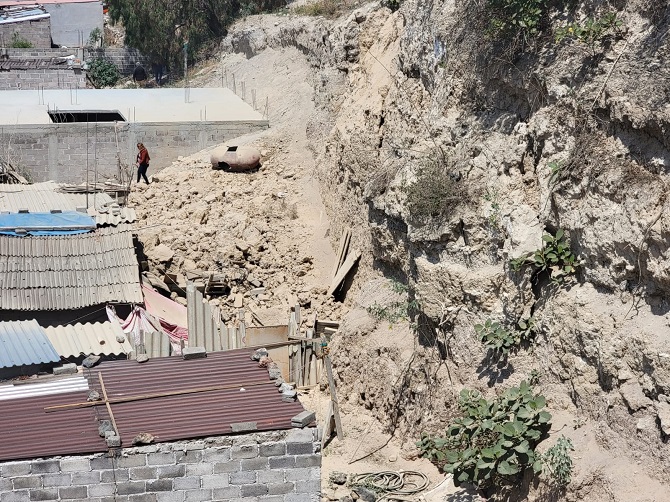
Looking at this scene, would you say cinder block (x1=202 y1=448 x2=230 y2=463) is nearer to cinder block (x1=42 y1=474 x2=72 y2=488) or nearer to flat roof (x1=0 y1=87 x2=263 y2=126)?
cinder block (x1=42 y1=474 x2=72 y2=488)

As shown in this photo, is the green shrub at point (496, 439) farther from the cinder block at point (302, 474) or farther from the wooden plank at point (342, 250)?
the wooden plank at point (342, 250)

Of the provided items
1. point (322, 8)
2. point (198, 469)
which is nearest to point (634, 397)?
point (198, 469)

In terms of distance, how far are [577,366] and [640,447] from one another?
1.24m

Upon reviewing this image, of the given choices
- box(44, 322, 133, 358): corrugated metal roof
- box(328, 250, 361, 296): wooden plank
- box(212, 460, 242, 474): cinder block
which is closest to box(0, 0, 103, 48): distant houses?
box(328, 250, 361, 296): wooden plank

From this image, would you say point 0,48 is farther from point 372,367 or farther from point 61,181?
point 372,367

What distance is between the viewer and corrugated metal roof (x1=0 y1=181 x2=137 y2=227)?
1758 cm

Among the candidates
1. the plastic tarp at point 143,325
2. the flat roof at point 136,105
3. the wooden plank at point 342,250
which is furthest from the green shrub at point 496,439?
the flat roof at point 136,105

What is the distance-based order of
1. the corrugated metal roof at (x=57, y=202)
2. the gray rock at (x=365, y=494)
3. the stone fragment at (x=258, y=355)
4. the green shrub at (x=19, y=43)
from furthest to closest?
the green shrub at (x=19, y=43)
the corrugated metal roof at (x=57, y=202)
the gray rock at (x=365, y=494)
the stone fragment at (x=258, y=355)

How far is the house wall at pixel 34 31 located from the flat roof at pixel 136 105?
10470 mm

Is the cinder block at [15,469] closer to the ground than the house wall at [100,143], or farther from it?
farther from it

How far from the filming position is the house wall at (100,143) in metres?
23.2

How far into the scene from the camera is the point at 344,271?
16.5 meters

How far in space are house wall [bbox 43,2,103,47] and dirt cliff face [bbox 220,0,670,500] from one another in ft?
81.0

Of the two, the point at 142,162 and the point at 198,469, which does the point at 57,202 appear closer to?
the point at 142,162
